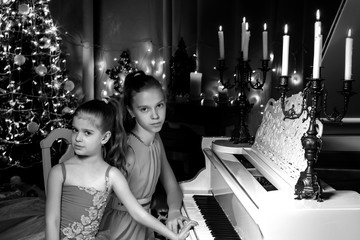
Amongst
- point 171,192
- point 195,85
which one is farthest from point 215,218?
point 195,85

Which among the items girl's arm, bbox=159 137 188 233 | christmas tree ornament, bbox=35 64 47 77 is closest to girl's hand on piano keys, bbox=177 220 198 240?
girl's arm, bbox=159 137 188 233

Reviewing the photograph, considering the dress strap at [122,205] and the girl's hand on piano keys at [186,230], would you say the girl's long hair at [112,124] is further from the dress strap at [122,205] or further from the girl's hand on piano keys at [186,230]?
the girl's hand on piano keys at [186,230]

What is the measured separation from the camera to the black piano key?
7.09ft

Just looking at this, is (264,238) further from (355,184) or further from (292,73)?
(292,73)

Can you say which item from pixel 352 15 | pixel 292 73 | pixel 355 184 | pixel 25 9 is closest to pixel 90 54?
pixel 25 9

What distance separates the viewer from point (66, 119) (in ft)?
22.4

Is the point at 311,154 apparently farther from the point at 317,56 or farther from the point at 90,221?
the point at 90,221

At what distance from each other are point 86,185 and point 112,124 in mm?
317

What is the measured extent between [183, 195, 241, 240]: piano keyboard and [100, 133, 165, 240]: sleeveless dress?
245mm

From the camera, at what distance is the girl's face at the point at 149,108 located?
2.46 metres

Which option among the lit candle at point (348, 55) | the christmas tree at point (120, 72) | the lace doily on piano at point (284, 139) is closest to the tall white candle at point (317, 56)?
the lit candle at point (348, 55)

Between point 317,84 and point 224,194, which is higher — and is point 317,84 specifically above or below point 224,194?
above

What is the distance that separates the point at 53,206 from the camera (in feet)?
7.30

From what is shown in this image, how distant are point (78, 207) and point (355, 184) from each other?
2280mm
